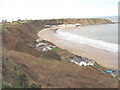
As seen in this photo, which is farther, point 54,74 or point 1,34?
point 1,34

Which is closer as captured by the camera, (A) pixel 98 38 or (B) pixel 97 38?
(A) pixel 98 38

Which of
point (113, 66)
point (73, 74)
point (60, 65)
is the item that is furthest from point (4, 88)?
point (113, 66)

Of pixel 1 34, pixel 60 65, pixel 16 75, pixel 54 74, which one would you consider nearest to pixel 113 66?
pixel 60 65

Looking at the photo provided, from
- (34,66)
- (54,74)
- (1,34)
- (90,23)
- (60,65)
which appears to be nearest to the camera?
(54,74)

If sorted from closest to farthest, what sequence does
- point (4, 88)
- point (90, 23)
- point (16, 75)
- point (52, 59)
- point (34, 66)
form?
point (4, 88), point (16, 75), point (34, 66), point (52, 59), point (90, 23)

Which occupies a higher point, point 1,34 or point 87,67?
point 1,34

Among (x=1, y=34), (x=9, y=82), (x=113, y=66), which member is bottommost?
(x=113, y=66)

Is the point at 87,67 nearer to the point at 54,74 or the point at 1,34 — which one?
the point at 54,74

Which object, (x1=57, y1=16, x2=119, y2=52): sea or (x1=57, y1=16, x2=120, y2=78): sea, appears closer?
(x1=57, y1=16, x2=120, y2=78): sea

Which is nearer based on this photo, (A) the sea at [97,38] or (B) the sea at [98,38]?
(B) the sea at [98,38]

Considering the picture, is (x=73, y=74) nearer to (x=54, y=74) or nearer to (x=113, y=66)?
(x=54, y=74)
